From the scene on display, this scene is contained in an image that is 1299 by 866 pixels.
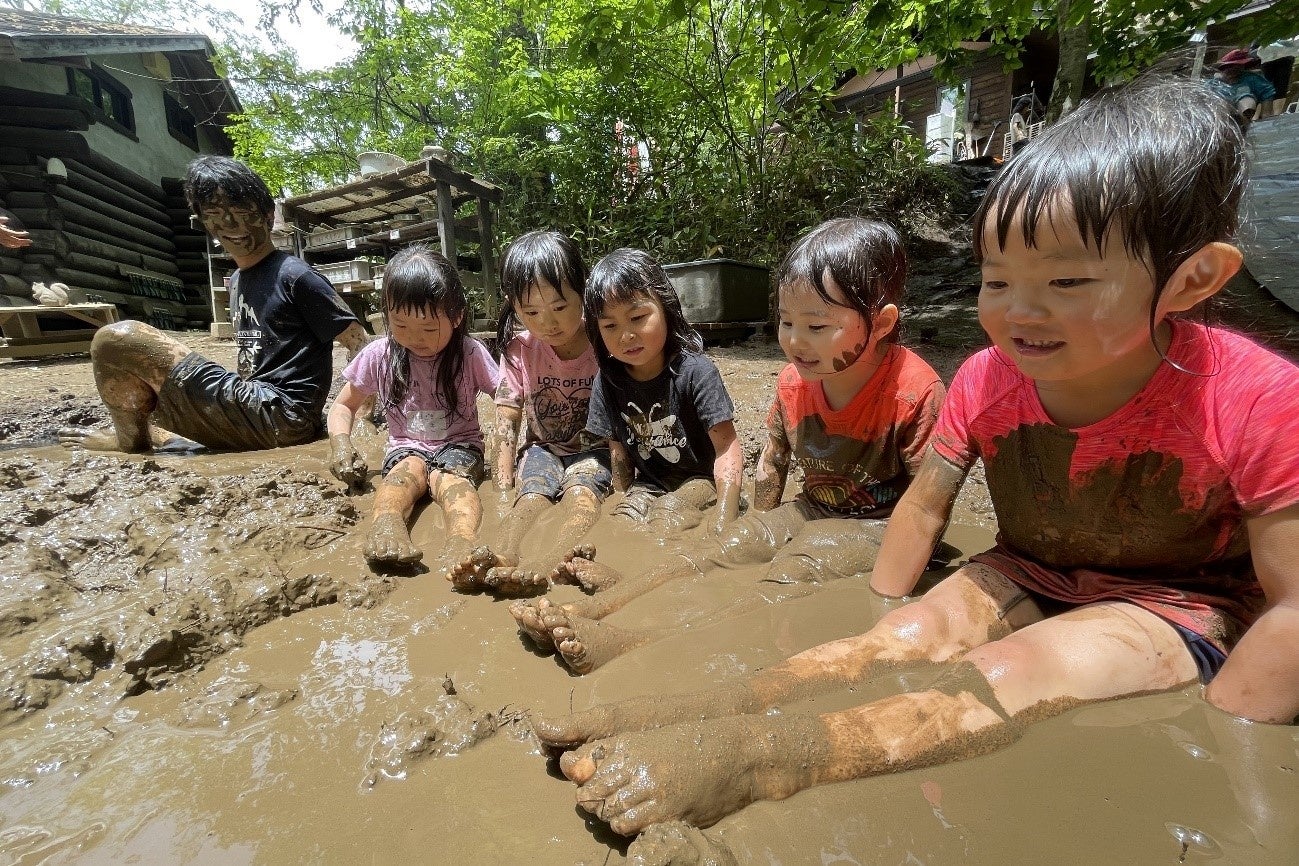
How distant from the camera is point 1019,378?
1590 mm

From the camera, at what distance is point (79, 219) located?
1070cm

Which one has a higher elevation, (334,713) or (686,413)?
(686,413)

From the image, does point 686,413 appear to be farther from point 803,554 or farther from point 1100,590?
point 1100,590

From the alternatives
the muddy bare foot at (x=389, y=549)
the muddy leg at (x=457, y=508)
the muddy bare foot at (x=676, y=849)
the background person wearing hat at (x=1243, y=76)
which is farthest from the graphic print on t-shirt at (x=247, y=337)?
the background person wearing hat at (x=1243, y=76)

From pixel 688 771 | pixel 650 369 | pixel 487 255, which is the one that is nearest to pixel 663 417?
pixel 650 369

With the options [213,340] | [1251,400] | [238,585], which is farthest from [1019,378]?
[213,340]

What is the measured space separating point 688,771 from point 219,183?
360cm

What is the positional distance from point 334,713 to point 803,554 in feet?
4.25

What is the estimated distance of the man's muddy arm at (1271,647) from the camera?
1.14 meters

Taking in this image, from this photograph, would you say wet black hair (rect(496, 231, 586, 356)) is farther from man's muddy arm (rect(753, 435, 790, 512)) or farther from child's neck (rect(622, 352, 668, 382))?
man's muddy arm (rect(753, 435, 790, 512))

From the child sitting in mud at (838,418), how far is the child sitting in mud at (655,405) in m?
0.31

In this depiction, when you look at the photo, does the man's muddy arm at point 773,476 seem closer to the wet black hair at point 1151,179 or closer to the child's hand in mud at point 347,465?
the wet black hair at point 1151,179

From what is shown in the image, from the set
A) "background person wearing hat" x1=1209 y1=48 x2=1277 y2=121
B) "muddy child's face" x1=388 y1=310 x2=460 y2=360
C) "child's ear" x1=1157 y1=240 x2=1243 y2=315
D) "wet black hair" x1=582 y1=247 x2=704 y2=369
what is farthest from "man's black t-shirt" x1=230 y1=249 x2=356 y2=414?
"background person wearing hat" x1=1209 y1=48 x2=1277 y2=121

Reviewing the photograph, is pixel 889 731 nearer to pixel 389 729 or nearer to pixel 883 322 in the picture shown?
pixel 389 729
